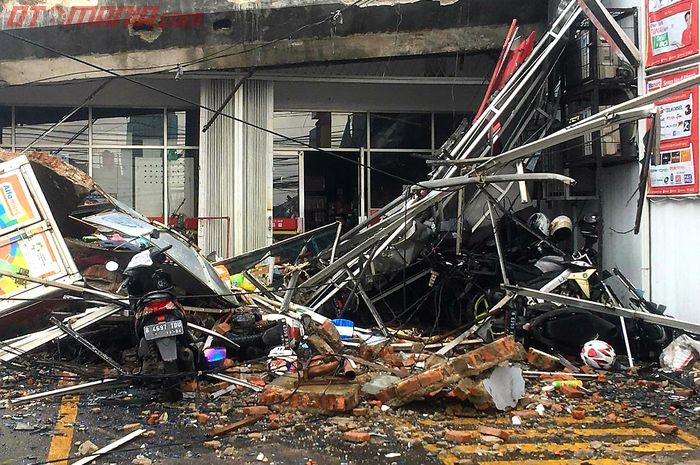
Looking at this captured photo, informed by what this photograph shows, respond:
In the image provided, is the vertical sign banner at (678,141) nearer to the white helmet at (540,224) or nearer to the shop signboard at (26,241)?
the white helmet at (540,224)

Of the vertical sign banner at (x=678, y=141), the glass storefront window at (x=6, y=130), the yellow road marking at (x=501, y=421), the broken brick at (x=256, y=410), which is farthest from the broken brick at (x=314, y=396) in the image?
the glass storefront window at (x=6, y=130)

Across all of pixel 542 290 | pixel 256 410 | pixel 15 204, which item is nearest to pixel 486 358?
pixel 256 410

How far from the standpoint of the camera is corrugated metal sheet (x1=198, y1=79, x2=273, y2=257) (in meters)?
11.7

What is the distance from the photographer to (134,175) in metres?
12.4

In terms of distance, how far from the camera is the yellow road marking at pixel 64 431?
4363 millimetres

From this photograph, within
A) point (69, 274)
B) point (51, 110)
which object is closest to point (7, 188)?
point (69, 274)

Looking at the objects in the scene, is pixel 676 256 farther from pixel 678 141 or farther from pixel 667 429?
pixel 667 429

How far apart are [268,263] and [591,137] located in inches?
210

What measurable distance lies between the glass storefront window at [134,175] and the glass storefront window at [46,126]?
598 millimetres

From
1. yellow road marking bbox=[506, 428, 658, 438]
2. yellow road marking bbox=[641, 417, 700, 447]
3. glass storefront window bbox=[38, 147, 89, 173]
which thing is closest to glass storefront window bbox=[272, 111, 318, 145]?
glass storefront window bbox=[38, 147, 89, 173]

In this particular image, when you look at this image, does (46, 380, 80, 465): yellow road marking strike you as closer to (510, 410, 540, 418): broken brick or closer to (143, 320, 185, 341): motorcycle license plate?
(143, 320, 185, 341): motorcycle license plate

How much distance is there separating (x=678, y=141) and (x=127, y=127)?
9884 millimetres

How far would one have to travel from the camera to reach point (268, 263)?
32.0 ft

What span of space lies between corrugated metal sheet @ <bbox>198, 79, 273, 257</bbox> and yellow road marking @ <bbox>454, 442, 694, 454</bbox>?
7837 millimetres
